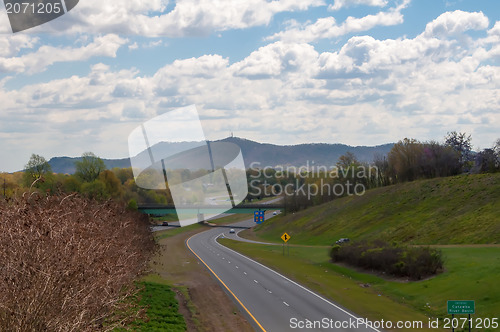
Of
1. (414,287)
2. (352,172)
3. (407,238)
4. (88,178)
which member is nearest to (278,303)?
(414,287)

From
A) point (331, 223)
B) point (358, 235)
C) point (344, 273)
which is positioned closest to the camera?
point (344, 273)

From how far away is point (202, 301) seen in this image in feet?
115

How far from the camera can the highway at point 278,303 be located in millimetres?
27297

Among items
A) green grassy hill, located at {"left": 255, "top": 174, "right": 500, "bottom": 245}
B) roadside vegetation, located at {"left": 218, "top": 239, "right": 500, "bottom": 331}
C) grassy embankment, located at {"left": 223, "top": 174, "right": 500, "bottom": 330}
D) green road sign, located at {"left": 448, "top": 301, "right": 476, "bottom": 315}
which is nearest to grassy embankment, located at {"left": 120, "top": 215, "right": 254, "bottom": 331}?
roadside vegetation, located at {"left": 218, "top": 239, "right": 500, "bottom": 331}

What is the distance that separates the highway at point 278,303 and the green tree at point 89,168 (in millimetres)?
57354

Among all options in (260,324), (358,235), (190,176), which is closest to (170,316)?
(260,324)

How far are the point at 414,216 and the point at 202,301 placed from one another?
57.3m

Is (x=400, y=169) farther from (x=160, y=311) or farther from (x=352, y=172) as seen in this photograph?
(x=160, y=311)

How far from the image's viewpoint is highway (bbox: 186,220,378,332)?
2730cm

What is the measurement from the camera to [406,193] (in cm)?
9988

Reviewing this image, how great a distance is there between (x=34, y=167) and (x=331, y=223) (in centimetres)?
6332

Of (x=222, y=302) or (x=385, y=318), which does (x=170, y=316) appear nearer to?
(x=222, y=302)

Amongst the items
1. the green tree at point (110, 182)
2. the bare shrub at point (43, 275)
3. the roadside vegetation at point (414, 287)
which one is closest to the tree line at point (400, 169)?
the green tree at point (110, 182)

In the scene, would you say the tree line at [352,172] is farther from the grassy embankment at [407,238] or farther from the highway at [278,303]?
the highway at [278,303]
